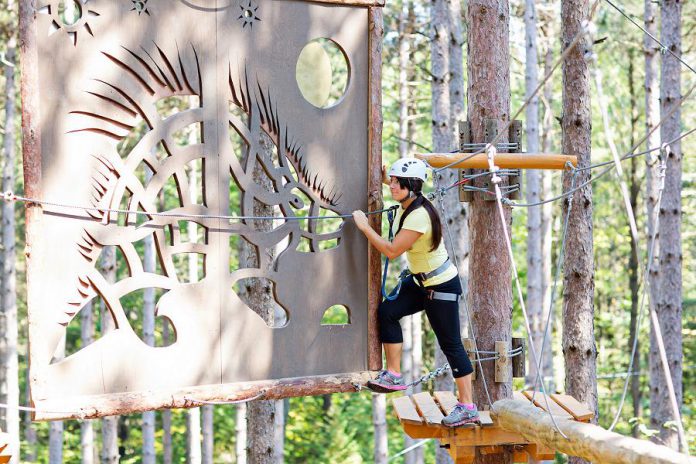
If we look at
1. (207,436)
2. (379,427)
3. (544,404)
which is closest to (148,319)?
(207,436)

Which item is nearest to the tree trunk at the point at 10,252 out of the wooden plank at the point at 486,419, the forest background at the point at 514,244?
the forest background at the point at 514,244

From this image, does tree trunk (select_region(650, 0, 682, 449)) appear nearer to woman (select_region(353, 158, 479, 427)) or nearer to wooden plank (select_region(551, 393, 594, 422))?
wooden plank (select_region(551, 393, 594, 422))

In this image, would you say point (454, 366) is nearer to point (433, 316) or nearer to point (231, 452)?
point (433, 316)

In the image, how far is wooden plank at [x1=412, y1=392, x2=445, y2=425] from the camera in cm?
513

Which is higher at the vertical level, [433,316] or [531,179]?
[531,179]

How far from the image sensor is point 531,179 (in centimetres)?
1307

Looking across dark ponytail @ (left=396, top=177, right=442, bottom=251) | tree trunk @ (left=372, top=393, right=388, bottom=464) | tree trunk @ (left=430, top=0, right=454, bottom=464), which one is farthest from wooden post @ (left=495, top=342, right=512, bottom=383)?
tree trunk @ (left=372, top=393, right=388, bottom=464)

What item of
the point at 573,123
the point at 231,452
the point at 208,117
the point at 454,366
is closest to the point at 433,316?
the point at 454,366

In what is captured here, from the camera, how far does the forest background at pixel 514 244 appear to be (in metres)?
14.2

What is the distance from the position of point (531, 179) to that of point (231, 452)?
1016cm

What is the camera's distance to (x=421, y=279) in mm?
5242

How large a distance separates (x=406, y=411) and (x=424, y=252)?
957 millimetres

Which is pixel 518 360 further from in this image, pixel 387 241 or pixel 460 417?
pixel 387 241

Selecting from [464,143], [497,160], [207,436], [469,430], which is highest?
[464,143]
